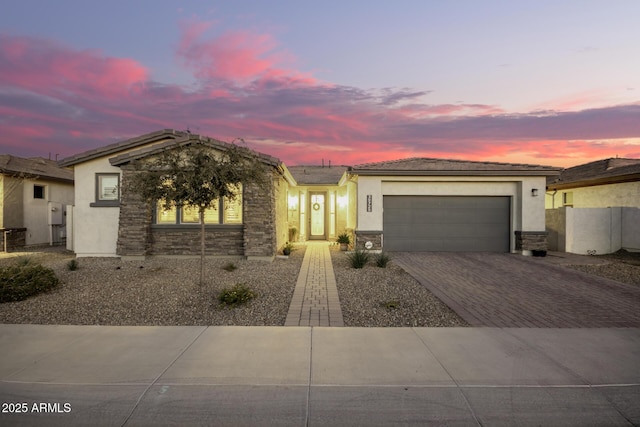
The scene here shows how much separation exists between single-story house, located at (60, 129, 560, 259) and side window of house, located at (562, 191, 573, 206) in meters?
7.74

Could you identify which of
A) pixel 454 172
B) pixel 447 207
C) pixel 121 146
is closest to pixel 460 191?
pixel 447 207

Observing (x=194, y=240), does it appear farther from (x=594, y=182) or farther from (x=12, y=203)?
(x=594, y=182)

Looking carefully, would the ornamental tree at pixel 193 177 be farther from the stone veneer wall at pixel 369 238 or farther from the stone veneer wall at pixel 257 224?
the stone veneer wall at pixel 369 238

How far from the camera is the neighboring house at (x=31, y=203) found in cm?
1662

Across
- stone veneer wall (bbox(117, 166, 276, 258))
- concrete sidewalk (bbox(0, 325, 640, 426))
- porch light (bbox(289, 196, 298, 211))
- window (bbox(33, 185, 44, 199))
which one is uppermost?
window (bbox(33, 185, 44, 199))

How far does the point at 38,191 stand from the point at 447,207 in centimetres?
1967

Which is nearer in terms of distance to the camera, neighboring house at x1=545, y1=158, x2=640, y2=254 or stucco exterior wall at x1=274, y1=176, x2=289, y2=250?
stucco exterior wall at x1=274, y1=176, x2=289, y2=250

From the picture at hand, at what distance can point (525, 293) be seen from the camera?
27.5 feet

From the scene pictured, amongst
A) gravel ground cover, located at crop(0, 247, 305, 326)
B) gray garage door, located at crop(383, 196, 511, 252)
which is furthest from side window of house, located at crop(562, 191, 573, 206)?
gravel ground cover, located at crop(0, 247, 305, 326)

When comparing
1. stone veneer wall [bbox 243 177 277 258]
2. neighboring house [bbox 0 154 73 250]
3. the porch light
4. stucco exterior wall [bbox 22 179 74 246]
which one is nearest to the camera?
stone veneer wall [bbox 243 177 277 258]

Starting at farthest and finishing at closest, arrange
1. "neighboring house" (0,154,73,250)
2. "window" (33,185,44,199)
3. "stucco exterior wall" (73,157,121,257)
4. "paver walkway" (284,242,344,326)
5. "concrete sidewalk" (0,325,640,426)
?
"window" (33,185,44,199) → "neighboring house" (0,154,73,250) → "stucco exterior wall" (73,157,121,257) → "paver walkway" (284,242,344,326) → "concrete sidewalk" (0,325,640,426)

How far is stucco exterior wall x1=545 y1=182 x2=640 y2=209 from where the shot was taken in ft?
53.7

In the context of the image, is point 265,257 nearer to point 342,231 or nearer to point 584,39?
point 342,231

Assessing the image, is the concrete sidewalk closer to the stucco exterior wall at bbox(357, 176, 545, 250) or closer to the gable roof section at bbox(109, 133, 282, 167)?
the gable roof section at bbox(109, 133, 282, 167)
